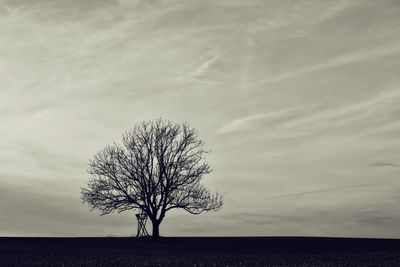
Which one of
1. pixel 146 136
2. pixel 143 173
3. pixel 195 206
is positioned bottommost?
pixel 195 206

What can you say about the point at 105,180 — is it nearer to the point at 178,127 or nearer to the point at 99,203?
the point at 99,203

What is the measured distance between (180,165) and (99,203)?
9.00 m
